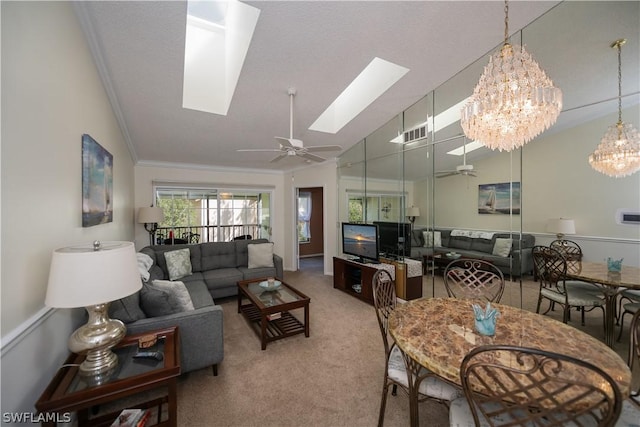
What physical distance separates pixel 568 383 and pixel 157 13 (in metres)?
3.05

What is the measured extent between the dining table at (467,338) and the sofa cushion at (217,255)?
353 cm

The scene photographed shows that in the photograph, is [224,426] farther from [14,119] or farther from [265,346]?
[14,119]

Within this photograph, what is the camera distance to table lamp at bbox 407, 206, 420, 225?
3.73 meters

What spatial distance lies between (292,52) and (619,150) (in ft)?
9.56

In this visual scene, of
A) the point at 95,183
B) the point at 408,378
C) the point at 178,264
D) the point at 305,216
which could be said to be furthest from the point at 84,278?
the point at 305,216

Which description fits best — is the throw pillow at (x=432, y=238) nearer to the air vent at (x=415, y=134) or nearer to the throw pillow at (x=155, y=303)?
the air vent at (x=415, y=134)

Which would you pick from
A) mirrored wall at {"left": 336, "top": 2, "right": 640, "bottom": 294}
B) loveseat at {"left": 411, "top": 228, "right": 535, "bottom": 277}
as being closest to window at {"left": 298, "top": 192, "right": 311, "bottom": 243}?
mirrored wall at {"left": 336, "top": 2, "right": 640, "bottom": 294}

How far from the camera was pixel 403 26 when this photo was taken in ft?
7.02

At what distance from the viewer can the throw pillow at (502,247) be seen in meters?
2.77

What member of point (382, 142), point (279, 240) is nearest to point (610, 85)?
point (382, 142)

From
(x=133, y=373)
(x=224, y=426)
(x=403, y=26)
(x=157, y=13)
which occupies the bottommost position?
(x=224, y=426)

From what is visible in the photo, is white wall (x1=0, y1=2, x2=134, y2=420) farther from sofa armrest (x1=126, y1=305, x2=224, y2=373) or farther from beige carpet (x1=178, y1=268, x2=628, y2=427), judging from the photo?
beige carpet (x1=178, y1=268, x2=628, y2=427)

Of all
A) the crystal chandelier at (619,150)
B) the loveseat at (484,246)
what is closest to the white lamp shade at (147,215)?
the loveseat at (484,246)

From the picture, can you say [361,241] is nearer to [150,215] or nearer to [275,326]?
[275,326]
